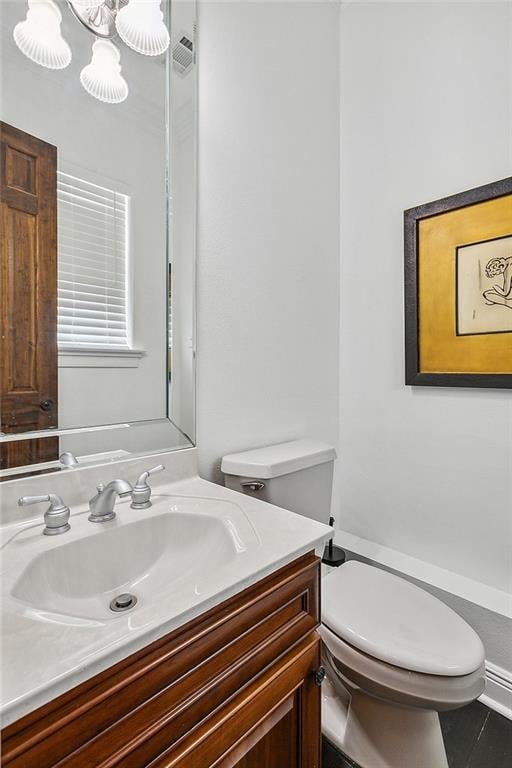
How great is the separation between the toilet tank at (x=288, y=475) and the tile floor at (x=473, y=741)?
63cm

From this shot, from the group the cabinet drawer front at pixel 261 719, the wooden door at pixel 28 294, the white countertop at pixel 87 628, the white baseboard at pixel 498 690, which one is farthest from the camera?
the white baseboard at pixel 498 690

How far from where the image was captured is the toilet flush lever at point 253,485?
1.07 m

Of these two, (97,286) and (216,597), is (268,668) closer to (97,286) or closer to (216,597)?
(216,597)

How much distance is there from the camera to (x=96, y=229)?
35.7 inches

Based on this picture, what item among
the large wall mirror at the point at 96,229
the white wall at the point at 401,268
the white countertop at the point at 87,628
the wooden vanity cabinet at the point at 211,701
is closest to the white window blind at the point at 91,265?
the large wall mirror at the point at 96,229

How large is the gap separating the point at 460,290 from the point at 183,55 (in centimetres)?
113

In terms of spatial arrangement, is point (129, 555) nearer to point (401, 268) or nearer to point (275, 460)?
point (275, 460)

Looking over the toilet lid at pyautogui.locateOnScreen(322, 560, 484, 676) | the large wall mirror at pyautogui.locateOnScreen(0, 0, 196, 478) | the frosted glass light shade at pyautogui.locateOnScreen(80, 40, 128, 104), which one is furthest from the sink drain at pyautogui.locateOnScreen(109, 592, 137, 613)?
the frosted glass light shade at pyautogui.locateOnScreen(80, 40, 128, 104)

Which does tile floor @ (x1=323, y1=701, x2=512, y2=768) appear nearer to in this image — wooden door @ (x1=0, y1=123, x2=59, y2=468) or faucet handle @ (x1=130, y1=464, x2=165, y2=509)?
faucet handle @ (x1=130, y1=464, x2=165, y2=509)

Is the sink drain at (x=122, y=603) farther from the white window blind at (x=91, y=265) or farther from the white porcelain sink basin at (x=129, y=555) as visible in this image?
the white window blind at (x=91, y=265)

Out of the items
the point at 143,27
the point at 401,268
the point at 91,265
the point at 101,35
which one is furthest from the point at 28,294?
the point at 401,268

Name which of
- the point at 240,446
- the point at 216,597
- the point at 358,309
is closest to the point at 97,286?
the point at 240,446

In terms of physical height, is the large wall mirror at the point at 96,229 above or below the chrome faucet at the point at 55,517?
above

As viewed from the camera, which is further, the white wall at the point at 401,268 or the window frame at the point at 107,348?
the white wall at the point at 401,268
